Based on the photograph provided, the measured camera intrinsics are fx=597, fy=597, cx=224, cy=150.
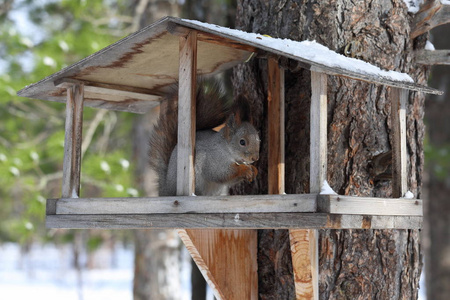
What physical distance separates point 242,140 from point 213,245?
33 centimetres

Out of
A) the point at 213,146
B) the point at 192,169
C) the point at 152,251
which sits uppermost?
the point at 213,146

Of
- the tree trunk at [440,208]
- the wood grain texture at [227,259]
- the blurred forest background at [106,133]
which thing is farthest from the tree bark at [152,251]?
the wood grain texture at [227,259]

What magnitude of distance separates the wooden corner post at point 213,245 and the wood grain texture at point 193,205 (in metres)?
0.11

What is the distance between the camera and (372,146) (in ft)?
5.74

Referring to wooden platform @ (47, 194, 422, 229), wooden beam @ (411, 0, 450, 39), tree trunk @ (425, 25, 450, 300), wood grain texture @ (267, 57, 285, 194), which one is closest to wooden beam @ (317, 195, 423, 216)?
wooden platform @ (47, 194, 422, 229)

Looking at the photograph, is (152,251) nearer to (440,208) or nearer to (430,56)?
(440,208)

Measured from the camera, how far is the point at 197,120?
6.11 ft

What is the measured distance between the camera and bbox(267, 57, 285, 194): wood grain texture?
1.76m

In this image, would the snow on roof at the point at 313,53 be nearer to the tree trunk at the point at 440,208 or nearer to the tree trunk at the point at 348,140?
the tree trunk at the point at 348,140

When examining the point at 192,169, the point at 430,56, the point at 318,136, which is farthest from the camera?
the point at 430,56

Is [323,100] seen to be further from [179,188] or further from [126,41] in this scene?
[126,41]

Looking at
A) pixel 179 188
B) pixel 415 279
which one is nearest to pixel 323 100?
pixel 179 188

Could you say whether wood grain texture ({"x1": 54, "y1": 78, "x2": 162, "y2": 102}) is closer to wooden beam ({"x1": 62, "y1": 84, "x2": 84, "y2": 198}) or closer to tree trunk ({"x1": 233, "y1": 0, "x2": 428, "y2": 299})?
wooden beam ({"x1": 62, "y1": 84, "x2": 84, "y2": 198})

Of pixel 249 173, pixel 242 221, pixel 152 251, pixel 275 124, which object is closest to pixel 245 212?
pixel 242 221
